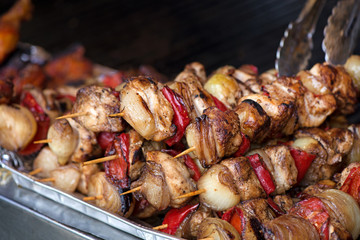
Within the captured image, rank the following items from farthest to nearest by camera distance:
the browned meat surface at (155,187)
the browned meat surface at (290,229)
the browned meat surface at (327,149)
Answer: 1. the browned meat surface at (327,149)
2. the browned meat surface at (155,187)
3. the browned meat surface at (290,229)

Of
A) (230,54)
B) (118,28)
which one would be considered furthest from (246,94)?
(118,28)

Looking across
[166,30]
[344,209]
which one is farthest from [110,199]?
[166,30]

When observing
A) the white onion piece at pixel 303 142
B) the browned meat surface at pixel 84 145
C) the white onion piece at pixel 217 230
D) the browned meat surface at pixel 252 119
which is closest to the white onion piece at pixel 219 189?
the white onion piece at pixel 217 230

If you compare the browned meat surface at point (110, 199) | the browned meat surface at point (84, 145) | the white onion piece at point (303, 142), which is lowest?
the browned meat surface at point (110, 199)

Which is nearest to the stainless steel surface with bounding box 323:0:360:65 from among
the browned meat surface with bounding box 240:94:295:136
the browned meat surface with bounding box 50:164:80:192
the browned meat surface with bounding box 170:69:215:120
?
the browned meat surface with bounding box 240:94:295:136

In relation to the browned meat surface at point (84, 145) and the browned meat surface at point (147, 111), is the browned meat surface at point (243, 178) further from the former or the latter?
the browned meat surface at point (84, 145)

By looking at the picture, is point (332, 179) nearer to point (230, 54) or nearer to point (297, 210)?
point (297, 210)
